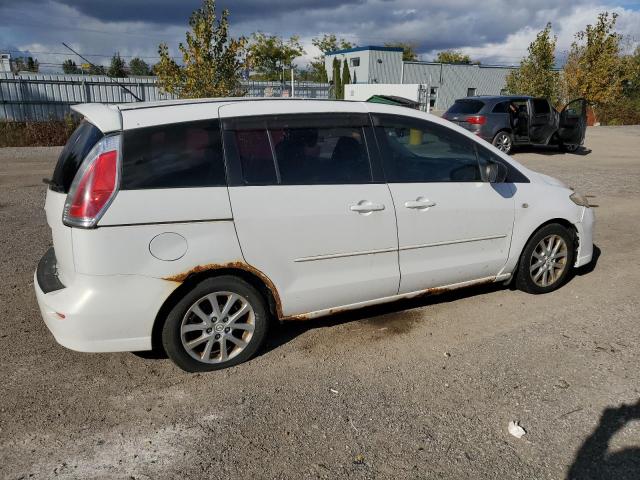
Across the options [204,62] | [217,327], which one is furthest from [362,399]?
[204,62]

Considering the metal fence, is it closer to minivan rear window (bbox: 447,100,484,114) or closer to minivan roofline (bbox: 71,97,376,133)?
minivan rear window (bbox: 447,100,484,114)

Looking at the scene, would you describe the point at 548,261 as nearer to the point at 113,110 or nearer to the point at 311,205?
A: the point at 311,205

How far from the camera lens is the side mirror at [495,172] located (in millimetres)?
4094

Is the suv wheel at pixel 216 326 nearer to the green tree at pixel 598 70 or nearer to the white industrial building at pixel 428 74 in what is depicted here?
the green tree at pixel 598 70

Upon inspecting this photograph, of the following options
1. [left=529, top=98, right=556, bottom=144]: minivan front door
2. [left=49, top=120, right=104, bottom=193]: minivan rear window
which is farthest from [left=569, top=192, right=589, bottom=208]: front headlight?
[left=529, top=98, right=556, bottom=144]: minivan front door

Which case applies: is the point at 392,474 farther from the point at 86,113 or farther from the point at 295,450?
the point at 86,113

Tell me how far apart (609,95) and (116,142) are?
32.5m

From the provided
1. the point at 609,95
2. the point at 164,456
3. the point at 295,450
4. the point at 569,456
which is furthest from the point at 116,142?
the point at 609,95

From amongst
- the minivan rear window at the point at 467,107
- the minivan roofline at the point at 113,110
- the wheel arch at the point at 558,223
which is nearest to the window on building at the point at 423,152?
the minivan roofline at the point at 113,110

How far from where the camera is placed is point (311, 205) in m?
3.46

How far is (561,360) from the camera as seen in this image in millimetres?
3639

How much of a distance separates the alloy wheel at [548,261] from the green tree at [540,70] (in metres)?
25.7

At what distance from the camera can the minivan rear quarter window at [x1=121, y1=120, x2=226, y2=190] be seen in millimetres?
3074

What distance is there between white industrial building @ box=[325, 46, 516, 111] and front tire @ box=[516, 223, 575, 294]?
4315 centimetres
